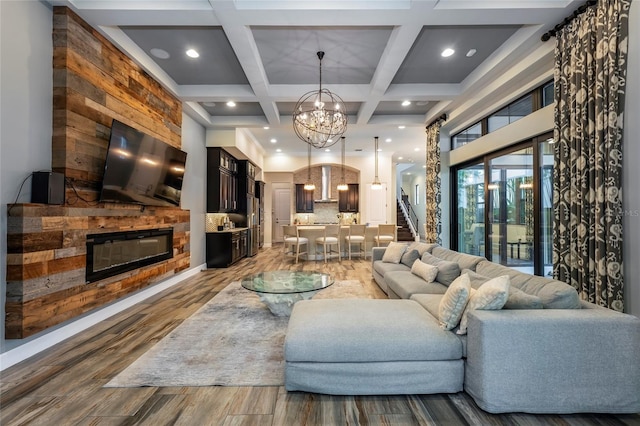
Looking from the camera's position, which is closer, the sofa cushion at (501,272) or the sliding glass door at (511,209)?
the sofa cushion at (501,272)

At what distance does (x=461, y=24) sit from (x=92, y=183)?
14.7 feet

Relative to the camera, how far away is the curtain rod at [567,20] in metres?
2.93

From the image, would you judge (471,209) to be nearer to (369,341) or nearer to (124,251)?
(369,341)

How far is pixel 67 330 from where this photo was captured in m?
3.01

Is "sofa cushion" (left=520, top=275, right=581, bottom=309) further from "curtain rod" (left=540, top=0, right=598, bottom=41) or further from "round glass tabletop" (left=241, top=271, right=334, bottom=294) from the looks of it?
"curtain rod" (left=540, top=0, right=598, bottom=41)

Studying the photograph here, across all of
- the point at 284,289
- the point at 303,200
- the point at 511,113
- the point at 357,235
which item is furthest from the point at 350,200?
the point at 284,289

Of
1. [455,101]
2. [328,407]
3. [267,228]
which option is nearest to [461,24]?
[455,101]

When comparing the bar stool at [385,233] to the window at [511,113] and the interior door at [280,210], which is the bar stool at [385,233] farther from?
the interior door at [280,210]

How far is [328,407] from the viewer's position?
1.93 m

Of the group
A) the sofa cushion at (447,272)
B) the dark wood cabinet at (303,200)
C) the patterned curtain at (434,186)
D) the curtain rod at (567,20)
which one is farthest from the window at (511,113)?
the dark wood cabinet at (303,200)

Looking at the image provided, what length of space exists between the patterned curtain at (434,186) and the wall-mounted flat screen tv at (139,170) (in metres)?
5.21

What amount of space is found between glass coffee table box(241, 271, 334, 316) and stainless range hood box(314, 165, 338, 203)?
756cm

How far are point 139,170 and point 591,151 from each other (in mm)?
5136

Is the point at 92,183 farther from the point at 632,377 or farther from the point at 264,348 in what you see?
the point at 632,377
